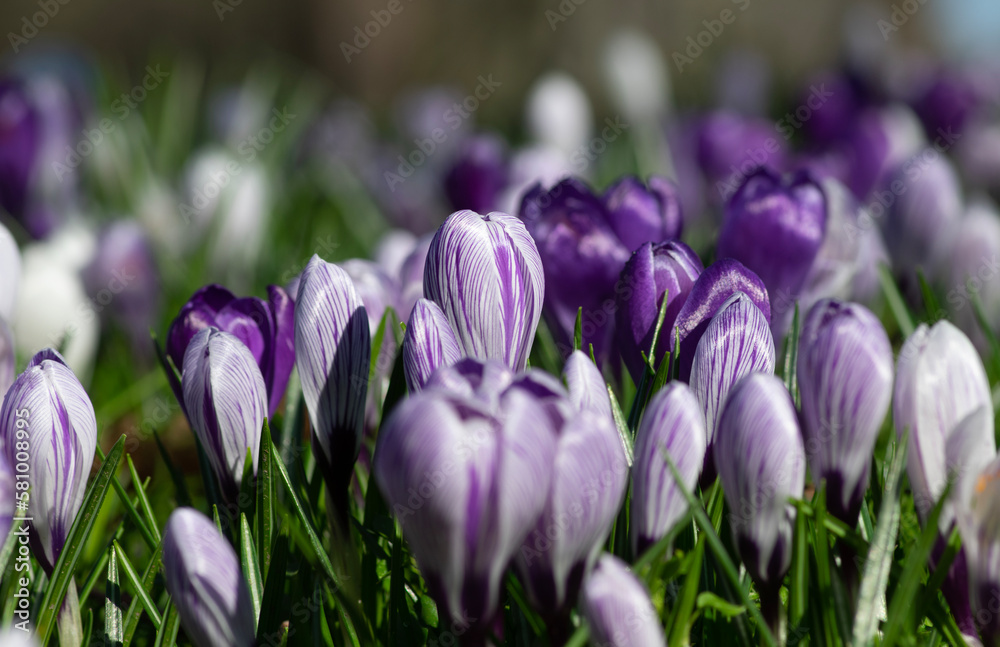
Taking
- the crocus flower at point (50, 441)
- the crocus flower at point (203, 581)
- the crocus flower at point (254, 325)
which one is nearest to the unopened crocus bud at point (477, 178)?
the crocus flower at point (254, 325)

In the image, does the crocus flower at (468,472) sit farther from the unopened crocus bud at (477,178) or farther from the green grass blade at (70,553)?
the unopened crocus bud at (477,178)

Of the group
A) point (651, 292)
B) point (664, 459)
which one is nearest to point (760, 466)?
point (664, 459)

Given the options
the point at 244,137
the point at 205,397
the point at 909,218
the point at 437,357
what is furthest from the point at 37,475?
the point at 244,137

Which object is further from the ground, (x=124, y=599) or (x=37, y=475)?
(x=37, y=475)

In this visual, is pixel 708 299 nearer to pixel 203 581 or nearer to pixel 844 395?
pixel 844 395

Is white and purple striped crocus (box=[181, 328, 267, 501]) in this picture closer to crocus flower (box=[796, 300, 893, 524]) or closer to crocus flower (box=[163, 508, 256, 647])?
crocus flower (box=[163, 508, 256, 647])

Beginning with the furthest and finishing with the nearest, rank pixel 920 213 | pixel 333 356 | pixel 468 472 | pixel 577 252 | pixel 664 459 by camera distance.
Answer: pixel 920 213
pixel 577 252
pixel 333 356
pixel 664 459
pixel 468 472

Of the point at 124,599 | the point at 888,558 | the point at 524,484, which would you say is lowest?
the point at 124,599

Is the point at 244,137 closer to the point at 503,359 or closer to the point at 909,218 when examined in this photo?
the point at 909,218
